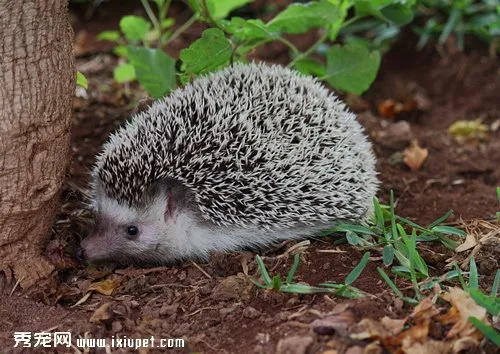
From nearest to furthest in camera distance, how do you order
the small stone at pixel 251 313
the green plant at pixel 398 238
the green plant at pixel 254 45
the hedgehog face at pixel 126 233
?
the small stone at pixel 251 313 → the green plant at pixel 398 238 → the hedgehog face at pixel 126 233 → the green plant at pixel 254 45

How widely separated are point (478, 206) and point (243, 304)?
2.27 metres

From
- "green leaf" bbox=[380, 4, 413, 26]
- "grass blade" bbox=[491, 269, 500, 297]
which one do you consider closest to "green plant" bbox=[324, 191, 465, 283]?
"grass blade" bbox=[491, 269, 500, 297]

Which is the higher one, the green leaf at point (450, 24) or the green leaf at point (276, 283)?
the green leaf at point (450, 24)

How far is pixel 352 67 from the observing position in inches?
205

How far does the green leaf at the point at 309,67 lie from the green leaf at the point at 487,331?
274cm

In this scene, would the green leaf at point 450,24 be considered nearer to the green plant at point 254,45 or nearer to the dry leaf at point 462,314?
the green plant at point 254,45

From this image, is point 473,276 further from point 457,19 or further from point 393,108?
point 457,19

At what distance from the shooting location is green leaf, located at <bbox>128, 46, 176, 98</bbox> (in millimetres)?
5020

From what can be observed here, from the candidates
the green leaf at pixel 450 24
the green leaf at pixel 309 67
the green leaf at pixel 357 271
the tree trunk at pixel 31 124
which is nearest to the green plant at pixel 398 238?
the green leaf at pixel 357 271

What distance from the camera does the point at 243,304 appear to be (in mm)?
3707

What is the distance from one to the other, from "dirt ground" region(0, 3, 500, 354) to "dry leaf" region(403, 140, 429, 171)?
0.07 m

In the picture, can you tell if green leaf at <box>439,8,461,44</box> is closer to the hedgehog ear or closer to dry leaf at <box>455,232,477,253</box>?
dry leaf at <box>455,232,477,253</box>

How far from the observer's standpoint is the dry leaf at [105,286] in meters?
4.04

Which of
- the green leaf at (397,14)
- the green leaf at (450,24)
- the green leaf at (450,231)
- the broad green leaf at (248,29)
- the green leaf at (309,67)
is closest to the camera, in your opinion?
the green leaf at (450,231)
